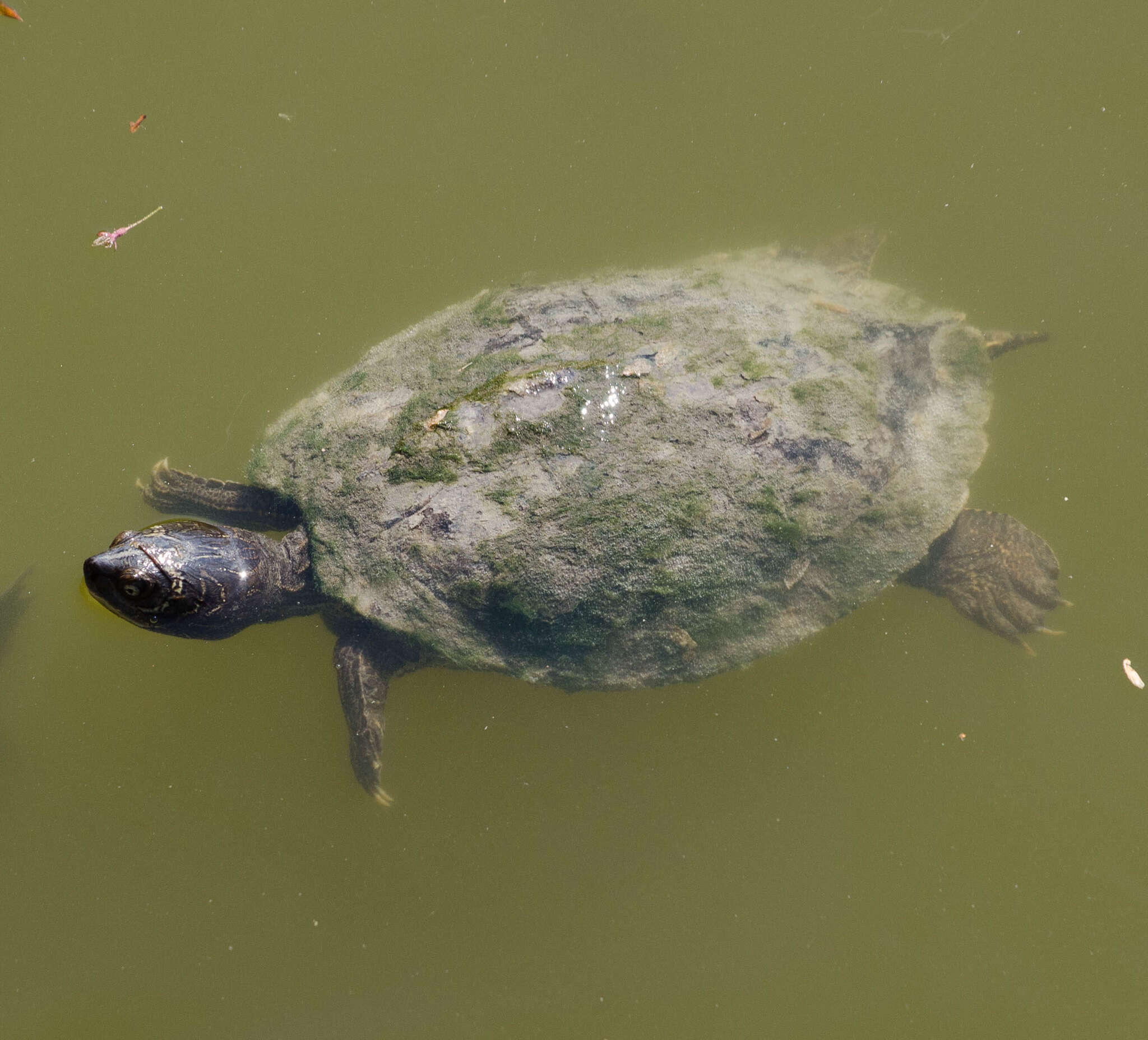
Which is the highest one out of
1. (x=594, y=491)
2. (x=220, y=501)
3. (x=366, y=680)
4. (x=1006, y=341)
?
(x=1006, y=341)

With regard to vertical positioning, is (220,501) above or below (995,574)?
above

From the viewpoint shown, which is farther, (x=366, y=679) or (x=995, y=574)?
(x=995, y=574)

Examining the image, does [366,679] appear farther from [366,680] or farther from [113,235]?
[113,235]

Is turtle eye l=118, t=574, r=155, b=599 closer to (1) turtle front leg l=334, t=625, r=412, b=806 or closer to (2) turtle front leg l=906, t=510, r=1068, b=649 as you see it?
(1) turtle front leg l=334, t=625, r=412, b=806

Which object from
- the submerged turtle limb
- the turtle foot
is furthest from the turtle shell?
the submerged turtle limb

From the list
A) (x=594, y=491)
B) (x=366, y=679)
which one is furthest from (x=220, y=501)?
(x=594, y=491)

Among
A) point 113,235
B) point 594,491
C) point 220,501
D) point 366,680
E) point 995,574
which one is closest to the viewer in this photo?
point 594,491

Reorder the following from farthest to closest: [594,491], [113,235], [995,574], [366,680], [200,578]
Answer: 1. [113,235]
2. [995,574]
3. [366,680]
4. [200,578]
5. [594,491]
